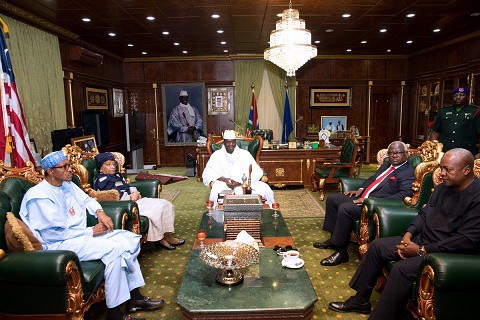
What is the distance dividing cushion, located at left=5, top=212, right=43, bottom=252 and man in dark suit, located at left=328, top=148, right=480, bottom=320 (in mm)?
2372

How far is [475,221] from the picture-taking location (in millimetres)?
2248

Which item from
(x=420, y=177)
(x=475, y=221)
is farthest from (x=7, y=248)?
(x=420, y=177)

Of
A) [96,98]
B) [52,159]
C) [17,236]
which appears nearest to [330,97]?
[96,98]

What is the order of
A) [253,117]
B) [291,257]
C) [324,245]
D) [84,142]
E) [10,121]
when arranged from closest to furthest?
[291,257] → [324,245] → [10,121] → [84,142] → [253,117]

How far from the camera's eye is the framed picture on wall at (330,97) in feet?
33.1

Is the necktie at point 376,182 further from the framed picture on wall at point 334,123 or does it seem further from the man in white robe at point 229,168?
the framed picture on wall at point 334,123

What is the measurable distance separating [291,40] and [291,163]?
2738 mm

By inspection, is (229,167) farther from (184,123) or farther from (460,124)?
(184,123)

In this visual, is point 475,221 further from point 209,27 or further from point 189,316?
point 209,27

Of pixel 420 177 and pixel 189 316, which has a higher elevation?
pixel 420 177

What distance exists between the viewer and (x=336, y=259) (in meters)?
3.60

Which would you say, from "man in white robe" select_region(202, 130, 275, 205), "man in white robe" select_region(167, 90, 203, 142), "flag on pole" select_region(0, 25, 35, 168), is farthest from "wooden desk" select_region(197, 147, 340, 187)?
"flag on pole" select_region(0, 25, 35, 168)

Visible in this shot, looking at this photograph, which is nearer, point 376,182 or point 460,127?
point 376,182

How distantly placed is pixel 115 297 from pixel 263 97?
27.3 ft
